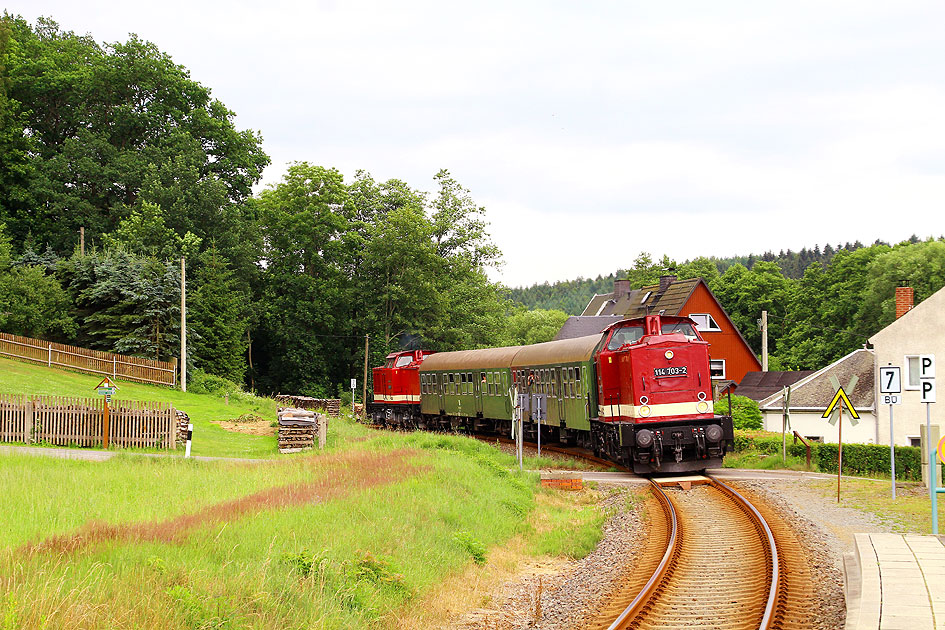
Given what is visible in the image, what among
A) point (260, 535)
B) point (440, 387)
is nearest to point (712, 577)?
point (260, 535)

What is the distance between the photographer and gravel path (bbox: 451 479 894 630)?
34.3ft

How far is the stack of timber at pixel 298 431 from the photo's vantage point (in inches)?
1073

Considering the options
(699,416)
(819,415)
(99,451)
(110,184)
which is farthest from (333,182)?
(699,416)

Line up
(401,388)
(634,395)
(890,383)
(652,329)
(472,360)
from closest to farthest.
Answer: (890,383) → (634,395) → (652,329) → (472,360) → (401,388)

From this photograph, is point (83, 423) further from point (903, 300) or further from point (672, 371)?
point (903, 300)

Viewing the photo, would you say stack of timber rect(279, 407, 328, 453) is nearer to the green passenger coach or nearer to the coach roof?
the green passenger coach

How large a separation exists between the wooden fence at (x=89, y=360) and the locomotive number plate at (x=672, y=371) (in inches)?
1308

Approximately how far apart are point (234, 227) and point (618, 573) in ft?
178

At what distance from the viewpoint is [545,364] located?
98.6ft

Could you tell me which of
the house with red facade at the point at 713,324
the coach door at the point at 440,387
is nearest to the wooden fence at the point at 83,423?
the coach door at the point at 440,387

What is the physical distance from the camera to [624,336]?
2405 centimetres

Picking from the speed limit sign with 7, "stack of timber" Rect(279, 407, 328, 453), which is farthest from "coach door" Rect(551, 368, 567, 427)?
the speed limit sign with 7

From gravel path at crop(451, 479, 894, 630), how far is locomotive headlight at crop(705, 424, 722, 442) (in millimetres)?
2841

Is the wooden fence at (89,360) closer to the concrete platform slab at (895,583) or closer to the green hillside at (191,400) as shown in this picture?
the green hillside at (191,400)
